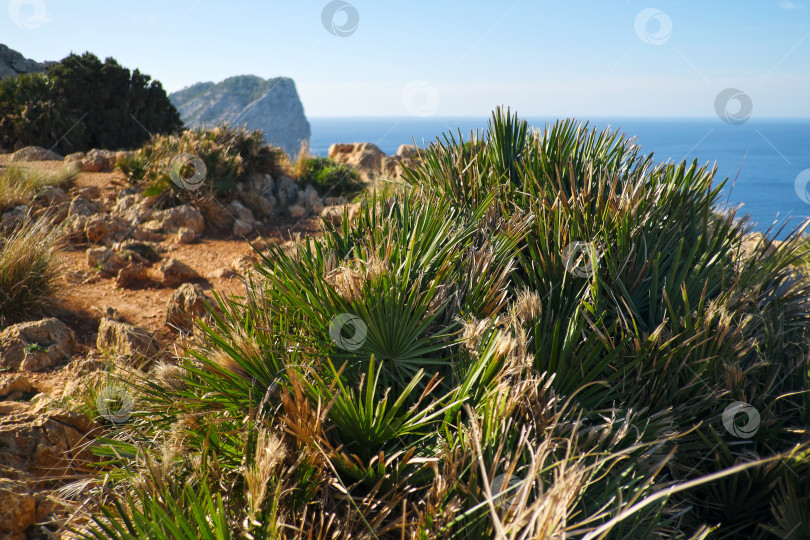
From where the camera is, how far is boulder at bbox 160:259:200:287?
225 inches

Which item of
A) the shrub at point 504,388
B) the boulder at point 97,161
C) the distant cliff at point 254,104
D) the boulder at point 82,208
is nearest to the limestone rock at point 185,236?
the boulder at point 82,208

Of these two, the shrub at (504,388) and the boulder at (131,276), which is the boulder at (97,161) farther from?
the shrub at (504,388)

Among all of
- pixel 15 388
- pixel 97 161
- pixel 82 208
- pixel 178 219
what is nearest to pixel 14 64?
pixel 97 161

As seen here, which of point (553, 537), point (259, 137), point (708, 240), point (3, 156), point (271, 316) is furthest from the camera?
point (3, 156)

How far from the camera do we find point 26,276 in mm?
4227

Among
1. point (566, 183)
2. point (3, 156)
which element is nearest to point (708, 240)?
point (566, 183)

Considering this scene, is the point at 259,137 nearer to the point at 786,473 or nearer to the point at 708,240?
the point at 708,240

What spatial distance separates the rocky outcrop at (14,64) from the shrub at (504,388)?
81.2 ft

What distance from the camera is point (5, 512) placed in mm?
2277

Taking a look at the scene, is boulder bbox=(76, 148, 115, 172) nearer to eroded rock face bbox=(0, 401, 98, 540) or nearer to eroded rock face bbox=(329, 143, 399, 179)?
eroded rock face bbox=(329, 143, 399, 179)

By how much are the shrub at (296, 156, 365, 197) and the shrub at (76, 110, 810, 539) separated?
735 centimetres

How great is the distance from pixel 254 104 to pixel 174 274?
85.1 meters

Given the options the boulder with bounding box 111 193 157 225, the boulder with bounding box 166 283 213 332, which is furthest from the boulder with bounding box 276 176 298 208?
the boulder with bounding box 166 283 213 332

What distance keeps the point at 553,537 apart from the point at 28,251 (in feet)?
16.1
